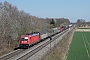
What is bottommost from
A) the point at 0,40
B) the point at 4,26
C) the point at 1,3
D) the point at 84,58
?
the point at 84,58

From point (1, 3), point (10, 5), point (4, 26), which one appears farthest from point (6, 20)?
point (10, 5)

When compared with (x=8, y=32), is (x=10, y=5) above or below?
above

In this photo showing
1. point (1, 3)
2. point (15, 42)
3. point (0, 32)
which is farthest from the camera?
point (1, 3)

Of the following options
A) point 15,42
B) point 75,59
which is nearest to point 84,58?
point 75,59

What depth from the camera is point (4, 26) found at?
35.2 metres

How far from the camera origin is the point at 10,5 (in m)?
55.7

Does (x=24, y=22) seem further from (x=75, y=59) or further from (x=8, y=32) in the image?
(x=75, y=59)

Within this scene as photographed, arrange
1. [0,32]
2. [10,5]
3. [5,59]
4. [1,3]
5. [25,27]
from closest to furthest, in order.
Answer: [5,59] → [0,32] → [1,3] → [25,27] → [10,5]

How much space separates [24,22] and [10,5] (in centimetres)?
708

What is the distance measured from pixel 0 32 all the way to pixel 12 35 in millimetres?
5591

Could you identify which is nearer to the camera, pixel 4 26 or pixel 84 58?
pixel 84 58

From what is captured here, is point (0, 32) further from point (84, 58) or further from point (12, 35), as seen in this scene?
point (84, 58)

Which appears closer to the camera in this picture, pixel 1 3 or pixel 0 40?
pixel 0 40

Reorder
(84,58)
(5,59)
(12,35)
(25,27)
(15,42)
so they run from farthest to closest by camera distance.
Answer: (25,27) → (15,42) → (12,35) → (84,58) → (5,59)
